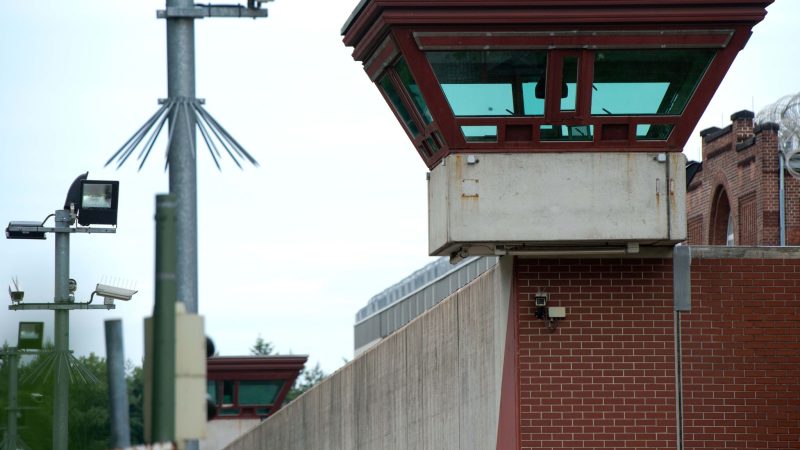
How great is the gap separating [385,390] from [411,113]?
11802 millimetres

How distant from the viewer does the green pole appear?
405 inches

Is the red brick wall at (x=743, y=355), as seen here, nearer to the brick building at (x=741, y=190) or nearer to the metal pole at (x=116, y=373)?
the metal pole at (x=116, y=373)

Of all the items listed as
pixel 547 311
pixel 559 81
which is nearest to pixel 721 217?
pixel 547 311

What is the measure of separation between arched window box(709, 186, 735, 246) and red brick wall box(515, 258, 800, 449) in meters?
24.6

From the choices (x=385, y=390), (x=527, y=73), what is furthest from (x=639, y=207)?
(x=385, y=390)

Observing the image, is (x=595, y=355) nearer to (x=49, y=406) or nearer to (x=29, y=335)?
(x=29, y=335)

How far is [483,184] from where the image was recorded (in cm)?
2014

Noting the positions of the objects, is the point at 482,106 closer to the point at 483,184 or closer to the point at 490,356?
the point at 483,184

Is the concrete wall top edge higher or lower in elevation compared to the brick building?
lower

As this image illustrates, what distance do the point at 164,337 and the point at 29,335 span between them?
1953 cm

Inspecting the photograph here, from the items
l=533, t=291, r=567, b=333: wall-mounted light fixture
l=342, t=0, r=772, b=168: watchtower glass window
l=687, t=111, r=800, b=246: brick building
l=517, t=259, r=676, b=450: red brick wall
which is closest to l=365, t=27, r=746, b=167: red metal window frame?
l=342, t=0, r=772, b=168: watchtower glass window

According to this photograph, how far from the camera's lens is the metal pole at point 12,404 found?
30219 millimetres

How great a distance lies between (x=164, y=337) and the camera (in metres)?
10.3

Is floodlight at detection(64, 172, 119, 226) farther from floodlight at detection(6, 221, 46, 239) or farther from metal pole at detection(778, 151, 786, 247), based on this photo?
metal pole at detection(778, 151, 786, 247)
